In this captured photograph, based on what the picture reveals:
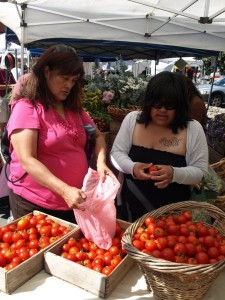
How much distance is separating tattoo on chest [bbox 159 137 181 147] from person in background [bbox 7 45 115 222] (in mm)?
394

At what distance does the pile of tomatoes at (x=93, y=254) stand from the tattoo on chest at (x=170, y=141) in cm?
65

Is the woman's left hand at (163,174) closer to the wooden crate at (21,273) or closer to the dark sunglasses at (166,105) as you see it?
the dark sunglasses at (166,105)

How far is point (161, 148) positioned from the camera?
6.35 ft

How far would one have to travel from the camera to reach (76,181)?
5.95ft

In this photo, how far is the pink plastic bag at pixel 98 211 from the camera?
145 cm

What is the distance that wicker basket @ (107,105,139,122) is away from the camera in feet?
12.2

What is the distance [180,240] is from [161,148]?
71cm

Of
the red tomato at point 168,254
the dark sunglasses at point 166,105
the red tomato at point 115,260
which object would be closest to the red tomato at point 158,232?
the red tomato at point 168,254

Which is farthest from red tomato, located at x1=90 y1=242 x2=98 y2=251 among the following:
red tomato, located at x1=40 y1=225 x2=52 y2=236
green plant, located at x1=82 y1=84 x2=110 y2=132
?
green plant, located at x1=82 y1=84 x2=110 y2=132

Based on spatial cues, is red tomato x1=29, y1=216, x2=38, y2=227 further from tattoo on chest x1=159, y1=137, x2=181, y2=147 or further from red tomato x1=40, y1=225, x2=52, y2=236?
tattoo on chest x1=159, y1=137, x2=181, y2=147

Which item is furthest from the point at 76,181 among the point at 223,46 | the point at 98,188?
the point at 223,46

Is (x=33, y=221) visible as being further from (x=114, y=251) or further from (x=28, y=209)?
(x=114, y=251)

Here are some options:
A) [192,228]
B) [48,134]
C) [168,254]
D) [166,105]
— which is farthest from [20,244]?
[166,105]

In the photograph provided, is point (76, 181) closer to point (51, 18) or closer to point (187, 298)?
point (187, 298)
